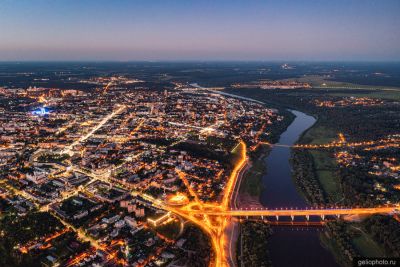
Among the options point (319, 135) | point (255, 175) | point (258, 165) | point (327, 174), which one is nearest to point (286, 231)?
point (255, 175)

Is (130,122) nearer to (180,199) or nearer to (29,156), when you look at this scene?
(29,156)

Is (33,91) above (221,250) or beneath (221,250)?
above

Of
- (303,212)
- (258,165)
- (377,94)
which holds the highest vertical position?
(377,94)

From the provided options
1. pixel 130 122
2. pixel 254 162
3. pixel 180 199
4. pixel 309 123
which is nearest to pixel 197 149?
pixel 254 162

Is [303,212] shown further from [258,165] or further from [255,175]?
[258,165]

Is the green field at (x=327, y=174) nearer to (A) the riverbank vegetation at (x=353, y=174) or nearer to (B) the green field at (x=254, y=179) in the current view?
(A) the riverbank vegetation at (x=353, y=174)

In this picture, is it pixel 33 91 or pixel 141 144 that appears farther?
pixel 33 91

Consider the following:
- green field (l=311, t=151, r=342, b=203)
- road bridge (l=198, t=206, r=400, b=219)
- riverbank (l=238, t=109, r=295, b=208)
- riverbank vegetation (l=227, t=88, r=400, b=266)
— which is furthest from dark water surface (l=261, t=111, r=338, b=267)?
green field (l=311, t=151, r=342, b=203)

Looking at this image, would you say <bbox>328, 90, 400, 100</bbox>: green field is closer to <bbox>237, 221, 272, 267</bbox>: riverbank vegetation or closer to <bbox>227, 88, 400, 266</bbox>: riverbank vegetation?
<bbox>227, 88, 400, 266</bbox>: riverbank vegetation

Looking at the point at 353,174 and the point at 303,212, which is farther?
the point at 353,174
